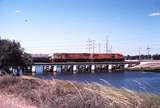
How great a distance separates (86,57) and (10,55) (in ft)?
299

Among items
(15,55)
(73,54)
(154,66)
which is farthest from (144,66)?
(15,55)

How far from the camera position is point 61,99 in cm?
1028

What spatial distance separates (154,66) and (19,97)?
14805cm

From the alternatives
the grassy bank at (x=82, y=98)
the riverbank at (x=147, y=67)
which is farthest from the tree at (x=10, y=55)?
the riverbank at (x=147, y=67)

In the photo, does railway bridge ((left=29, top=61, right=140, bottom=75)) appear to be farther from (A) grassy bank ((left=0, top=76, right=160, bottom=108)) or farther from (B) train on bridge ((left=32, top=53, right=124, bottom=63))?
(A) grassy bank ((left=0, top=76, right=160, bottom=108))

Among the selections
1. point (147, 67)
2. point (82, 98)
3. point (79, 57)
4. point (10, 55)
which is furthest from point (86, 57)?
point (82, 98)

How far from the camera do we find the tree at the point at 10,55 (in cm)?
6781

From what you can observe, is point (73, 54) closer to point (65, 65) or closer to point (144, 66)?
point (65, 65)

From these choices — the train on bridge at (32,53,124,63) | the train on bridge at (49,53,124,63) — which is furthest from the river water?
the train on bridge at (49,53,124,63)

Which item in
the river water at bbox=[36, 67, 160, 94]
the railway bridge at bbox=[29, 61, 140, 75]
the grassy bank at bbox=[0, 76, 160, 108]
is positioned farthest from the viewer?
the railway bridge at bbox=[29, 61, 140, 75]

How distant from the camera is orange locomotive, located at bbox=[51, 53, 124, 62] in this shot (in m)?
153

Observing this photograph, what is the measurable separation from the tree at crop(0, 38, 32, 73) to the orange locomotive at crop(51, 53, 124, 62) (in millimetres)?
Answer: 80746

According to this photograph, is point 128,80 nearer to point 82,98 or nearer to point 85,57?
point 82,98

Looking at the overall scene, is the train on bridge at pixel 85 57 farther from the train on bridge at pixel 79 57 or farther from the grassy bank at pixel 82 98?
the grassy bank at pixel 82 98
